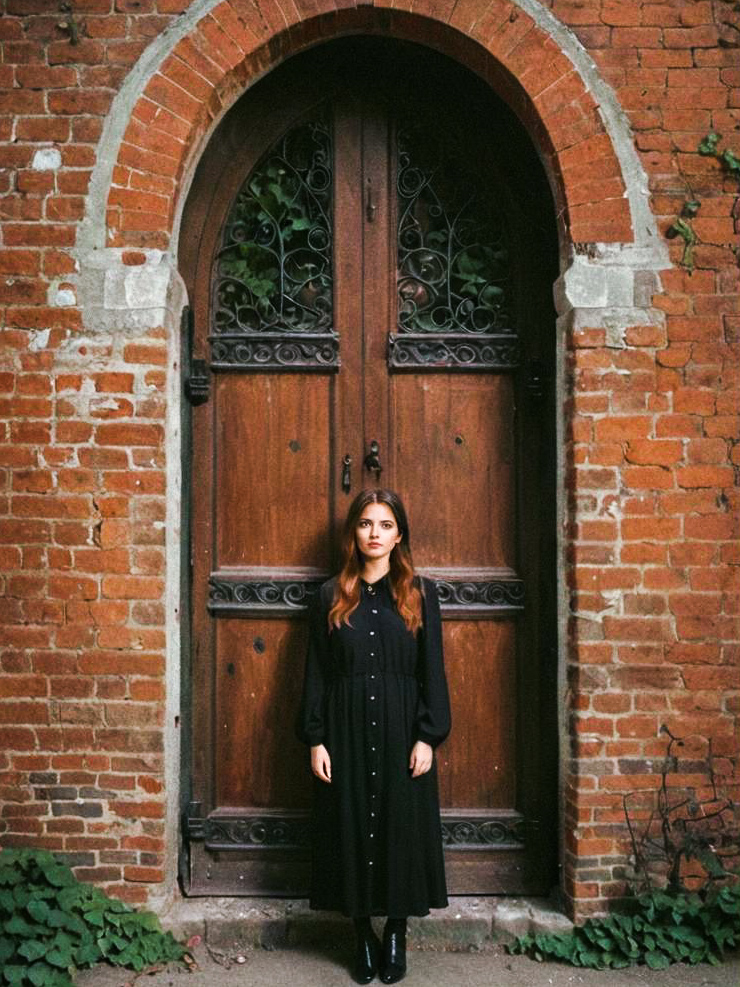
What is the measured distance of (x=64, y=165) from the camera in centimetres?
348

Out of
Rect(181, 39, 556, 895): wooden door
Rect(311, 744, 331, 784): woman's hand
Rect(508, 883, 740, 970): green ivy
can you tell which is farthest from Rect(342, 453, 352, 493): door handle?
Rect(508, 883, 740, 970): green ivy

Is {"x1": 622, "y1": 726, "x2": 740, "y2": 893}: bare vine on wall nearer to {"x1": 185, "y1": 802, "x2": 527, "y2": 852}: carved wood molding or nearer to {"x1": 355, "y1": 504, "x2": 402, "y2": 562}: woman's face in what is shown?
{"x1": 185, "y1": 802, "x2": 527, "y2": 852}: carved wood molding

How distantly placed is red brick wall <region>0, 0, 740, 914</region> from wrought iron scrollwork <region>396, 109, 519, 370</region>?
472 millimetres

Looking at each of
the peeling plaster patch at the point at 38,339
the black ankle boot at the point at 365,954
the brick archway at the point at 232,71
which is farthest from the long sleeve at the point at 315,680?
the brick archway at the point at 232,71

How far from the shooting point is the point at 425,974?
131 inches

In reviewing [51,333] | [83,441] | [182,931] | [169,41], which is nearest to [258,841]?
[182,931]

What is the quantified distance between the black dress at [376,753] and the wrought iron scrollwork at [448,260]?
119 cm

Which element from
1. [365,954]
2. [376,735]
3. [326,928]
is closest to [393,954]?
[365,954]

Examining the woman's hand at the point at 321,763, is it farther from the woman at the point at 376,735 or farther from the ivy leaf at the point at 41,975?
the ivy leaf at the point at 41,975

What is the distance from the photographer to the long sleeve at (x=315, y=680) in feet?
11.0

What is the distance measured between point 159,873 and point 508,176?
11.2ft

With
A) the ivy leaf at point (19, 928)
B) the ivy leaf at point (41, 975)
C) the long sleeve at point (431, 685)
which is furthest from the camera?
the long sleeve at point (431, 685)

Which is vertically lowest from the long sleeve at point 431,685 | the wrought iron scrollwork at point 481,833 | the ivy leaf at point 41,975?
the ivy leaf at point 41,975

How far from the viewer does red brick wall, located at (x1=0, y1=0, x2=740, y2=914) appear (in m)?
3.46
